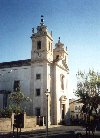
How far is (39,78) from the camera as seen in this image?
1587 inches

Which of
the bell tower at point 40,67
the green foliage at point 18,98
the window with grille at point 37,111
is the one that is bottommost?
the window with grille at point 37,111

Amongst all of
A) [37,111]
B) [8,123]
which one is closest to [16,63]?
[37,111]

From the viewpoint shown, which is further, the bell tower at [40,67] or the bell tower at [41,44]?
the bell tower at [41,44]

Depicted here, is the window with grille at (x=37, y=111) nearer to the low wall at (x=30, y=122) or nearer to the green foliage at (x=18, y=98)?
the green foliage at (x=18, y=98)

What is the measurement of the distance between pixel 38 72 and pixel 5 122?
13984 millimetres

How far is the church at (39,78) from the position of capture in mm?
39844

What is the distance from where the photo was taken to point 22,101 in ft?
130

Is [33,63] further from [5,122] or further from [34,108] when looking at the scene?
[5,122]

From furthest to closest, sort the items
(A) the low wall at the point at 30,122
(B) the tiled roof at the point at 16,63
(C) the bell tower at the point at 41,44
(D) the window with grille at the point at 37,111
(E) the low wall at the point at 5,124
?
(B) the tiled roof at the point at 16,63 < (C) the bell tower at the point at 41,44 < (D) the window with grille at the point at 37,111 < (A) the low wall at the point at 30,122 < (E) the low wall at the point at 5,124

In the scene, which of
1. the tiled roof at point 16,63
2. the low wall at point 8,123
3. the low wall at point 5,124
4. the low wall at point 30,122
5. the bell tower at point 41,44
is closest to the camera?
the low wall at point 5,124

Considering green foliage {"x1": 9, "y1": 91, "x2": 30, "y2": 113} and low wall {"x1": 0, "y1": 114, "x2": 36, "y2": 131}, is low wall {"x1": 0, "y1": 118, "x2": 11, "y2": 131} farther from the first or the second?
green foliage {"x1": 9, "y1": 91, "x2": 30, "y2": 113}

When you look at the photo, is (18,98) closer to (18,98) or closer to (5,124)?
(18,98)

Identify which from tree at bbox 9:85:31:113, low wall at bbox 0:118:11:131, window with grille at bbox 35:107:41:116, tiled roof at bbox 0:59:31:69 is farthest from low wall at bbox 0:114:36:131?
tiled roof at bbox 0:59:31:69

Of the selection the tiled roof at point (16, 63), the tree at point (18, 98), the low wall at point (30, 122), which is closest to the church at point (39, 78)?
the tiled roof at point (16, 63)
